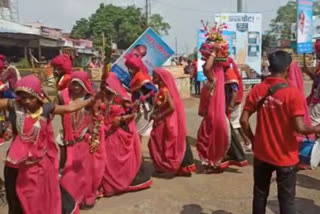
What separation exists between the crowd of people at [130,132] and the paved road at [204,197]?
166 millimetres

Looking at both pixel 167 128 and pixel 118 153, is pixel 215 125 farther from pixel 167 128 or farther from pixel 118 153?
pixel 118 153

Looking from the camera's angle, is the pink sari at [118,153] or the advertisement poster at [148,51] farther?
the advertisement poster at [148,51]

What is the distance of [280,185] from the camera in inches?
154

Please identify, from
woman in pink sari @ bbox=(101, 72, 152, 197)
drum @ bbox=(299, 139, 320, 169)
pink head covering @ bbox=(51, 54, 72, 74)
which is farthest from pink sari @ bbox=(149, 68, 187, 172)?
drum @ bbox=(299, 139, 320, 169)

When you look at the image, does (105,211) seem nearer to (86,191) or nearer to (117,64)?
(86,191)

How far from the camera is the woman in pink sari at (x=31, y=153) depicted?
3.71 metres

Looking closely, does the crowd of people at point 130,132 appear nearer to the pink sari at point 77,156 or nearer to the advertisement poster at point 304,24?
the pink sari at point 77,156

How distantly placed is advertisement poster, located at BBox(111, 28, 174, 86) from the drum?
2.77m

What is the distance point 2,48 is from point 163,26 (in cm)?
4672

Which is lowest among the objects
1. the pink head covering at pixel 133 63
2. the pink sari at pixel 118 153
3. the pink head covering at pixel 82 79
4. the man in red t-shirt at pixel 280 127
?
the pink sari at pixel 118 153

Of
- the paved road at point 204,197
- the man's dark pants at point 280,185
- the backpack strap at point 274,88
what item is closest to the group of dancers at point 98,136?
the paved road at point 204,197

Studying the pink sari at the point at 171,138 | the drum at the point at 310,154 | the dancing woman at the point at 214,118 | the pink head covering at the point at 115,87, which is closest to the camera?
the drum at the point at 310,154

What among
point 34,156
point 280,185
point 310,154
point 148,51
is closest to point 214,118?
point 148,51

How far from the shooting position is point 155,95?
613 centimetres
